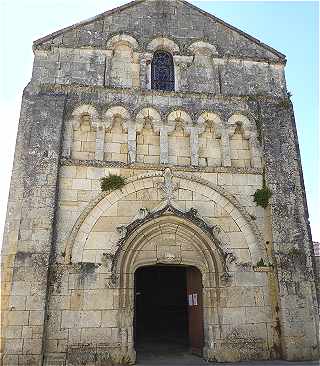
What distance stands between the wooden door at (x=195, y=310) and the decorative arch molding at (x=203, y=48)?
7149mm

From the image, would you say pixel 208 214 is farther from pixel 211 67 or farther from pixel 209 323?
pixel 211 67

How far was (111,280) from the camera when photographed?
30.9 ft

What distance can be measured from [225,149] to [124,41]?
4971 mm

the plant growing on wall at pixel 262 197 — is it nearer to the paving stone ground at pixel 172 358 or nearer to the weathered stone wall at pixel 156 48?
the weathered stone wall at pixel 156 48

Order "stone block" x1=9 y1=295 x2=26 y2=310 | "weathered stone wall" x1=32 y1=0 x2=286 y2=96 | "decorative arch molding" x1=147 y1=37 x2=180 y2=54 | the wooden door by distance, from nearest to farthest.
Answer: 1. "stone block" x1=9 y1=295 x2=26 y2=310
2. the wooden door
3. "weathered stone wall" x1=32 y1=0 x2=286 y2=96
4. "decorative arch molding" x1=147 y1=37 x2=180 y2=54

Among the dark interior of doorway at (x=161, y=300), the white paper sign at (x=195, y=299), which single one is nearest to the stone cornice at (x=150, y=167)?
the white paper sign at (x=195, y=299)

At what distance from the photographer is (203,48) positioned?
12664mm

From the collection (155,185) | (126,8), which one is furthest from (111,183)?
(126,8)

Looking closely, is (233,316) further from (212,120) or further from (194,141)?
(212,120)

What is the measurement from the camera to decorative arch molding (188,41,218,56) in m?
12.6

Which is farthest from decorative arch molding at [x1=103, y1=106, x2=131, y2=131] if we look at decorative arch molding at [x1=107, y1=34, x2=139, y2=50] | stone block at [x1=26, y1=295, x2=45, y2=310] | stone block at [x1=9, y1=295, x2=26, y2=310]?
stone block at [x1=9, y1=295, x2=26, y2=310]

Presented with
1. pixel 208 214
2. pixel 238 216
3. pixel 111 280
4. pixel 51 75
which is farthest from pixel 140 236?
pixel 51 75

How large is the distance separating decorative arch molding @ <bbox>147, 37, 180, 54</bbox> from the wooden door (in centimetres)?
716

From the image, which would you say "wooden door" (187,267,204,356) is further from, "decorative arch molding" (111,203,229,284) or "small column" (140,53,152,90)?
"small column" (140,53,152,90)
